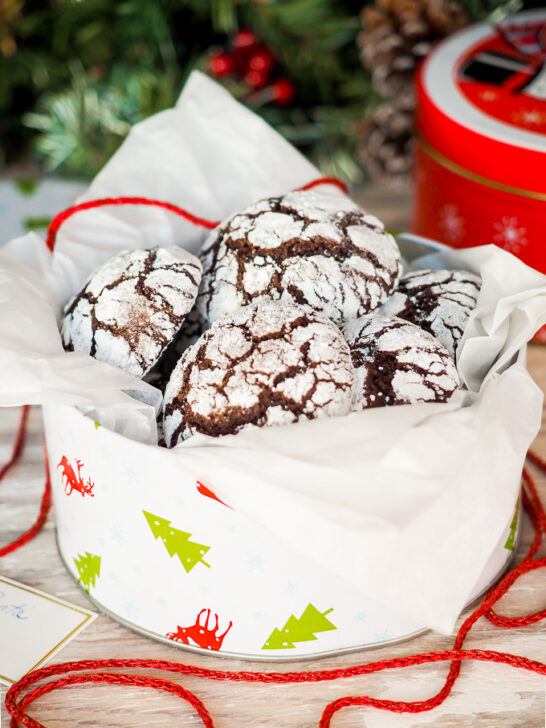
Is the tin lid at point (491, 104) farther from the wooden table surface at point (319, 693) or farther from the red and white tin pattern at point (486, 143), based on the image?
the wooden table surface at point (319, 693)

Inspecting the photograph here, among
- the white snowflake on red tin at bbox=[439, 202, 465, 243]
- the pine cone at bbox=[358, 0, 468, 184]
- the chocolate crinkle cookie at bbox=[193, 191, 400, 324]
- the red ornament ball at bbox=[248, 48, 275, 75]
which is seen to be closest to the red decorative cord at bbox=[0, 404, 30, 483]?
the chocolate crinkle cookie at bbox=[193, 191, 400, 324]

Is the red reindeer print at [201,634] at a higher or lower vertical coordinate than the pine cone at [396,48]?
lower

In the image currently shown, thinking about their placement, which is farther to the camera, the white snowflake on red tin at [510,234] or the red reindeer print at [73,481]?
the white snowflake on red tin at [510,234]

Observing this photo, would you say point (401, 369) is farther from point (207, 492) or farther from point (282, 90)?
point (282, 90)

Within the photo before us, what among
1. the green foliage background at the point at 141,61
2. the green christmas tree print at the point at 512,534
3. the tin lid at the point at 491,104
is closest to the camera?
the green christmas tree print at the point at 512,534

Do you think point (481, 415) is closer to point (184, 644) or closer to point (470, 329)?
point (470, 329)

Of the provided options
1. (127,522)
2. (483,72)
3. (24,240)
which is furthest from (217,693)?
(483,72)

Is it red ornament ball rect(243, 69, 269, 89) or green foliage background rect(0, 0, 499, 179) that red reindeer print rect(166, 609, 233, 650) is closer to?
green foliage background rect(0, 0, 499, 179)

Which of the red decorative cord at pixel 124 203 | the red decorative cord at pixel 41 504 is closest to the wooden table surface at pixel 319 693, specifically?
the red decorative cord at pixel 41 504
